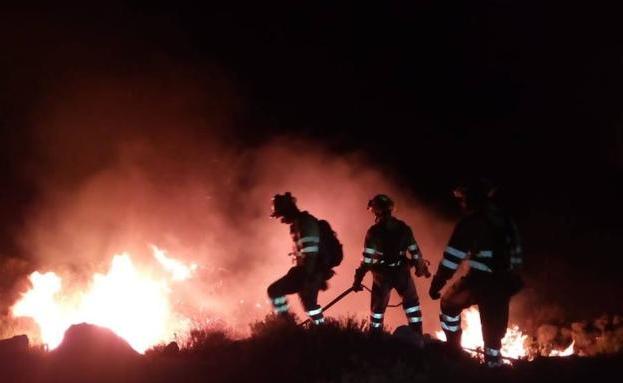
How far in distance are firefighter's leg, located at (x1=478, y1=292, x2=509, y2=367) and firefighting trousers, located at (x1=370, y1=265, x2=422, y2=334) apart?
1.68 m

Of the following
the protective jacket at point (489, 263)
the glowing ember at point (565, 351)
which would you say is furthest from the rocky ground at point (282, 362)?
the glowing ember at point (565, 351)

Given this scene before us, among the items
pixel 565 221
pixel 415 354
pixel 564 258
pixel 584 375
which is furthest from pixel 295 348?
pixel 565 221

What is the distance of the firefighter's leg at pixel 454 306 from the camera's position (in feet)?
21.1

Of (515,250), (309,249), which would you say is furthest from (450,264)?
(309,249)

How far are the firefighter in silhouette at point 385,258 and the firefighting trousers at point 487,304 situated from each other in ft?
4.58

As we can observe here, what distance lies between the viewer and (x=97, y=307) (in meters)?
10.7

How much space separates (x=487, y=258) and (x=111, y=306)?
6626mm

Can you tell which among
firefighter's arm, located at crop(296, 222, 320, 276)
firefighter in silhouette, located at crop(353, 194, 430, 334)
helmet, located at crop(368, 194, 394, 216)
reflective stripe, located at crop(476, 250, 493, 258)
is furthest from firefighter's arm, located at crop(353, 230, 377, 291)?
reflective stripe, located at crop(476, 250, 493, 258)

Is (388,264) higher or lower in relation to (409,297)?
higher

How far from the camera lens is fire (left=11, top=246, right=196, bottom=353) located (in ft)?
33.9

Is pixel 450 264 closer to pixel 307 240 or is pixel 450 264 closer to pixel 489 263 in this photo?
pixel 489 263

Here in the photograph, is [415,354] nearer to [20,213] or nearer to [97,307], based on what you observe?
[97,307]

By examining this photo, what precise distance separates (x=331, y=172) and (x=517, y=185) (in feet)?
20.1

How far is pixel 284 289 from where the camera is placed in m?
7.97
